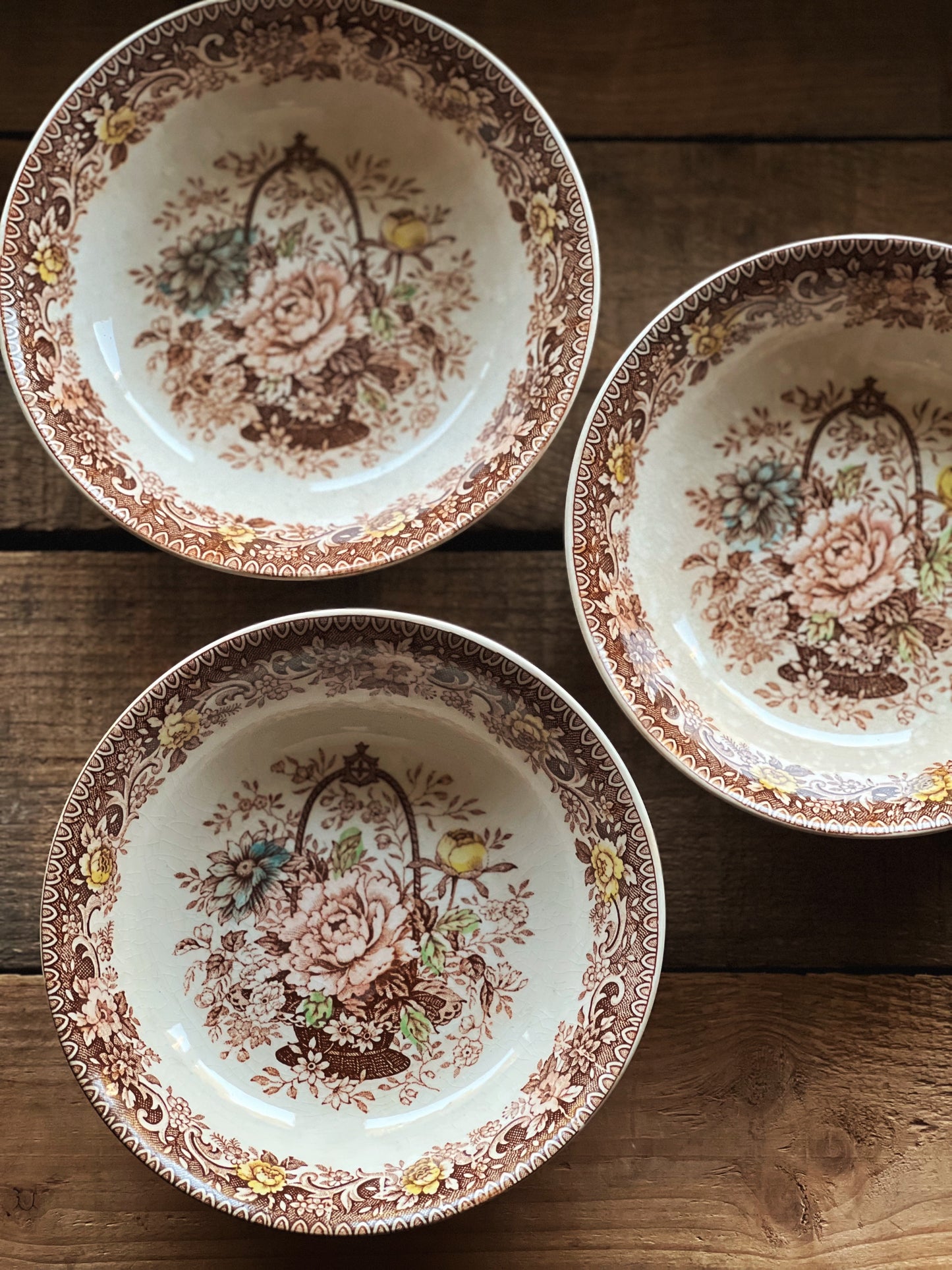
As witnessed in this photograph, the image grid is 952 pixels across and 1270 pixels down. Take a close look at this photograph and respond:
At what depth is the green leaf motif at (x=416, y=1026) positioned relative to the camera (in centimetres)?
100

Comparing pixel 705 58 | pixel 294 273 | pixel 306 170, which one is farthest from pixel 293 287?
pixel 705 58

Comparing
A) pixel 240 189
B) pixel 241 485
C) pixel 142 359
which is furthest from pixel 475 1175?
pixel 240 189

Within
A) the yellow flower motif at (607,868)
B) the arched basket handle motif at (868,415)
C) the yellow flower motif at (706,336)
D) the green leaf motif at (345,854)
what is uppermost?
the yellow flower motif at (706,336)

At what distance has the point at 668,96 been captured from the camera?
1.11 m

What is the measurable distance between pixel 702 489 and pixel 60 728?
2.19 ft

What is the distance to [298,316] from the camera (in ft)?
3.58

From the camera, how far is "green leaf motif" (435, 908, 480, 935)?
3.32 feet

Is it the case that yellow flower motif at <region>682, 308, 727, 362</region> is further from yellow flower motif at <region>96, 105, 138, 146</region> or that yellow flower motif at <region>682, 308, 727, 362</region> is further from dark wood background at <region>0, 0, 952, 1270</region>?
yellow flower motif at <region>96, 105, 138, 146</region>

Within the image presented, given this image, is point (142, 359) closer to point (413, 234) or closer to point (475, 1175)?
point (413, 234)

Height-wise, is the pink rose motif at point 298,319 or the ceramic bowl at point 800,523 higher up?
the pink rose motif at point 298,319

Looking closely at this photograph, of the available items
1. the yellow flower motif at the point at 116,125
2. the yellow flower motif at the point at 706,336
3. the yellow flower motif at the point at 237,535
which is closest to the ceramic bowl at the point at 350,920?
the yellow flower motif at the point at 237,535

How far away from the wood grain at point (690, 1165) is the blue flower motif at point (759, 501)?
17.0 inches

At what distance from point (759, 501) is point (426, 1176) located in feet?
2.27

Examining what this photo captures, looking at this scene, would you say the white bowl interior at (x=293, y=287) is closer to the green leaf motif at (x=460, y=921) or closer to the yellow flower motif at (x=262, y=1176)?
the green leaf motif at (x=460, y=921)
